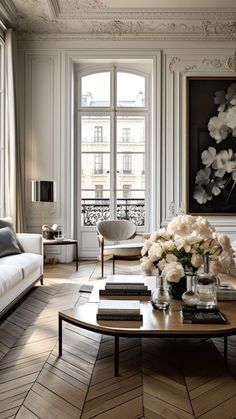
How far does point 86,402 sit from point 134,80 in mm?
4690

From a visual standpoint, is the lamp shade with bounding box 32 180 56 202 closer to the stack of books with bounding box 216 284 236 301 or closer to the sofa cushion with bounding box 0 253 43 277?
the sofa cushion with bounding box 0 253 43 277

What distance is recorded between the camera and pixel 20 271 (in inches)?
109

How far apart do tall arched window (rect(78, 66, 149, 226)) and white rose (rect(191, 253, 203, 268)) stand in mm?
3398

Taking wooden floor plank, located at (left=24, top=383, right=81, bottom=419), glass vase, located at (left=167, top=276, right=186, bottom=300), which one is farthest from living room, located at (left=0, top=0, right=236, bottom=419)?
wooden floor plank, located at (left=24, top=383, right=81, bottom=419)

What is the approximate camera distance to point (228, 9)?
4.56 meters

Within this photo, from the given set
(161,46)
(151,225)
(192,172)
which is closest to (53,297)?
(151,225)

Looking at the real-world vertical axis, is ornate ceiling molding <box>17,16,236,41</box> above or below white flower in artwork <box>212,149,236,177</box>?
above

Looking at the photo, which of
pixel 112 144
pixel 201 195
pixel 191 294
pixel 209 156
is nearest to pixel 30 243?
pixel 191 294

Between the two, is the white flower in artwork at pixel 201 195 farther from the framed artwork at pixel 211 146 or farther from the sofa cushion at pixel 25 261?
the sofa cushion at pixel 25 261

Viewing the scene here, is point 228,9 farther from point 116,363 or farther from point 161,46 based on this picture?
point 116,363

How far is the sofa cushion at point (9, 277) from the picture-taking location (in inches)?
93.2

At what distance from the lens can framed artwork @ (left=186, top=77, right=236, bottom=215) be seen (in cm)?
503

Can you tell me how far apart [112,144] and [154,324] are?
387 centimetres

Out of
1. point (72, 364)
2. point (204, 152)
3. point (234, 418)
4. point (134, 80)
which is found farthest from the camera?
point (134, 80)
